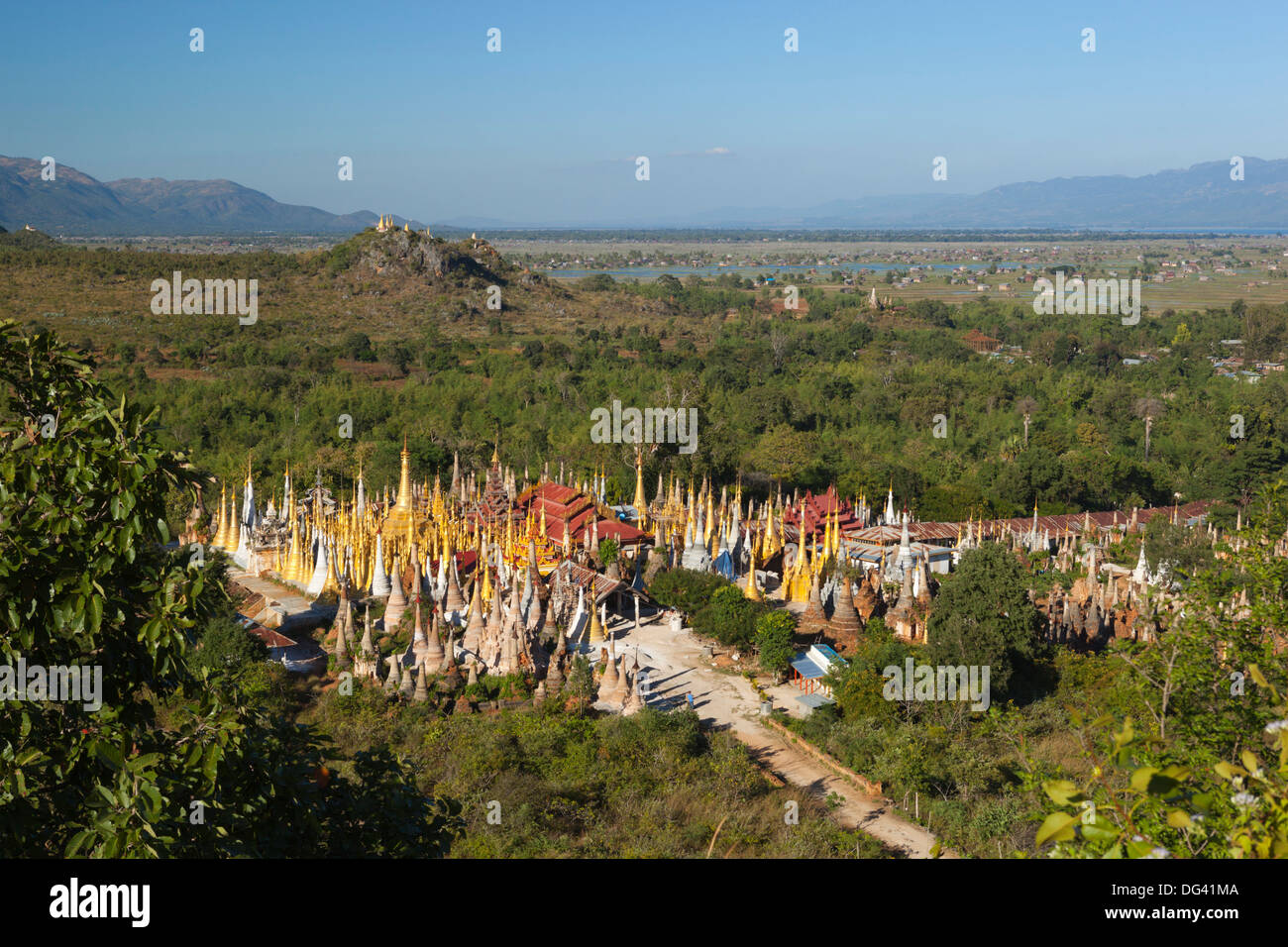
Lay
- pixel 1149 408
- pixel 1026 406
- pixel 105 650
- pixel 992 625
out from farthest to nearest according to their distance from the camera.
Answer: pixel 1026 406, pixel 1149 408, pixel 992 625, pixel 105 650

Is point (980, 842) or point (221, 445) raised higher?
point (221, 445)

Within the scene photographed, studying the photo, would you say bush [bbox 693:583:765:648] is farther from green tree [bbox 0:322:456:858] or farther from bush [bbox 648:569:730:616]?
green tree [bbox 0:322:456:858]

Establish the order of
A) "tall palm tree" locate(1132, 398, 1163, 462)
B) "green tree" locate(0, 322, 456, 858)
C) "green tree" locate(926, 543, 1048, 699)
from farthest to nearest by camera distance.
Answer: "tall palm tree" locate(1132, 398, 1163, 462) < "green tree" locate(926, 543, 1048, 699) < "green tree" locate(0, 322, 456, 858)

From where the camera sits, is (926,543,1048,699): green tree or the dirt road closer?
the dirt road

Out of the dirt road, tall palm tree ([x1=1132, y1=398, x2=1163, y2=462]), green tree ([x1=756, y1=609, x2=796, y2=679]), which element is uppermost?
tall palm tree ([x1=1132, y1=398, x2=1163, y2=462])

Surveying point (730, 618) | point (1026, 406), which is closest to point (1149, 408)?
point (1026, 406)

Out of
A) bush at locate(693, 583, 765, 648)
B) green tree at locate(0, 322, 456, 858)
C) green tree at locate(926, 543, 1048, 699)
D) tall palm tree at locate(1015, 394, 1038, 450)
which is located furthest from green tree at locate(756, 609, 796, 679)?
tall palm tree at locate(1015, 394, 1038, 450)

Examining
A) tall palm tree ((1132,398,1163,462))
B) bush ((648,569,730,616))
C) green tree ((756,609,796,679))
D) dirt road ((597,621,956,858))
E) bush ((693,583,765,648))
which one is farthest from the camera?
tall palm tree ((1132,398,1163,462))

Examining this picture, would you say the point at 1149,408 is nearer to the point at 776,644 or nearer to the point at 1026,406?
the point at 1026,406
